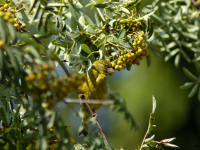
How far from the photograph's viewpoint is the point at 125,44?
2.47 m

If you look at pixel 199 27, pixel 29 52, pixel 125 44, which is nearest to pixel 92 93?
pixel 125 44

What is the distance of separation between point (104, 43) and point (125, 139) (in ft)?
15.1

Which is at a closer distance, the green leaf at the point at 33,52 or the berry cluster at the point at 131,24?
the green leaf at the point at 33,52

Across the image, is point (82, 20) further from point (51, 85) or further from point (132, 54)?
point (51, 85)

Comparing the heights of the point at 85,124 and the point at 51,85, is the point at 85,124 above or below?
below

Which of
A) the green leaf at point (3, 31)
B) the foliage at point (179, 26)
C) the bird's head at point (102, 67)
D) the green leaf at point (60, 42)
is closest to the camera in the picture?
the green leaf at point (3, 31)

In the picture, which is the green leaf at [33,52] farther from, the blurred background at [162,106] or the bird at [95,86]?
the blurred background at [162,106]

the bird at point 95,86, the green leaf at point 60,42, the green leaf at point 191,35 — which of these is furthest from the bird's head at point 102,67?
the green leaf at point 191,35

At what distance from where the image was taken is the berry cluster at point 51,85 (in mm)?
1195

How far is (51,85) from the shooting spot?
4.04 ft

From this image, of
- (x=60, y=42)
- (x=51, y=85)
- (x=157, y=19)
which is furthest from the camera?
(x=157, y=19)

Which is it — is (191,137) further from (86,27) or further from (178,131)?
(86,27)

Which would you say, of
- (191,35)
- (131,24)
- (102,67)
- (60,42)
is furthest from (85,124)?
(191,35)

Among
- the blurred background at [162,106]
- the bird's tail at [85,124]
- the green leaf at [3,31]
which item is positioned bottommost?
the blurred background at [162,106]
